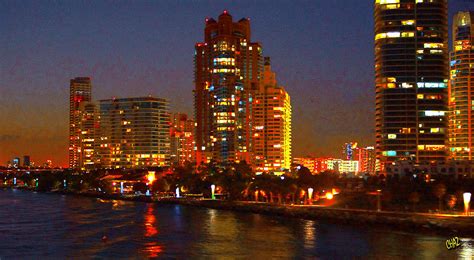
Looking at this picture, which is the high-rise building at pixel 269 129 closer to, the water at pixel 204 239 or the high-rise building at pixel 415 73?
the high-rise building at pixel 415 73

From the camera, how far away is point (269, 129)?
6471 inches

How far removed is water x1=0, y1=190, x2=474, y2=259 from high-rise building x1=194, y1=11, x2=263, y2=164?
9695cm

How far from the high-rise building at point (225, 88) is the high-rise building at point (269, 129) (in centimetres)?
207

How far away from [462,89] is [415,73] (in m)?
25.4

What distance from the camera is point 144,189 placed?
11294 centimetres

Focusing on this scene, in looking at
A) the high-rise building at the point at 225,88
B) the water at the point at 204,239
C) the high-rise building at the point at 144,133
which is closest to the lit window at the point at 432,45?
the high-rise building at the point at 225,88

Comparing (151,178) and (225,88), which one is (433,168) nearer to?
(151,178)

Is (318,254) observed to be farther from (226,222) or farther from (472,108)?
(472,108)

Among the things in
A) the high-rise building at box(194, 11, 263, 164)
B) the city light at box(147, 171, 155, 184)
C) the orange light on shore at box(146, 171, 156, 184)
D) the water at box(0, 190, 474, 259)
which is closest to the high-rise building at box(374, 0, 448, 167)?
the orange light on shore at box(146, 171, 156, 184)

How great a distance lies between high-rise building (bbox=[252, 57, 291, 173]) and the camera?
536 ft

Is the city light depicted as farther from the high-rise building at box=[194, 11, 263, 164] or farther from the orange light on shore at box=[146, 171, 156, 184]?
the high-rise building at box=[194, 11, 263, 164]

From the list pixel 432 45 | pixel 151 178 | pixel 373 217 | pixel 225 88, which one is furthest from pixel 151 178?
pixel 373 217

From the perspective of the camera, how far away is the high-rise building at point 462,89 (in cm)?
13362

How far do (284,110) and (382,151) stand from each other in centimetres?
5208
